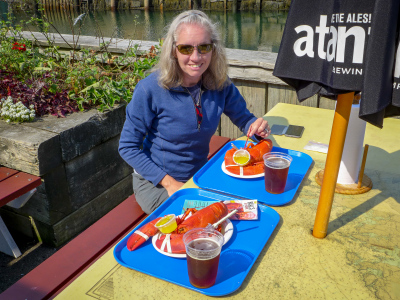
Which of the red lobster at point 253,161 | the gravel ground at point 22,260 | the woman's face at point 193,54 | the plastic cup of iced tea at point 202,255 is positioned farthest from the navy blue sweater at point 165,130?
the gravel ground at point 22,260

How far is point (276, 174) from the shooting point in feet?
5.40

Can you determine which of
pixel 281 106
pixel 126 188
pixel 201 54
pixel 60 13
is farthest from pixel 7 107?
pixel 60 13

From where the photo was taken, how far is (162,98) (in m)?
2.18

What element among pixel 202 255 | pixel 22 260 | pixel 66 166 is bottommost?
pixel 22 260

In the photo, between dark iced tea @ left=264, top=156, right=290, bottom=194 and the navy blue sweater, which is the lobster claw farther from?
the navy blue sweater

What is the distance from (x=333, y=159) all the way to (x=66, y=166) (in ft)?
7.37

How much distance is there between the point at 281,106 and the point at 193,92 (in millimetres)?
935

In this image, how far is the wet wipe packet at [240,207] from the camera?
1.50 metres

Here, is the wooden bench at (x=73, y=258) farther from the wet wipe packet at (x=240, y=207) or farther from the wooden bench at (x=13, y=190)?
the wooden bench at (x=13, y=190)

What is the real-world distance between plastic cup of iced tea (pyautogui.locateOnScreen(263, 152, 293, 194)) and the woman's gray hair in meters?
0.79

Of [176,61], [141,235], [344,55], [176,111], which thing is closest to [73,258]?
[141,235]

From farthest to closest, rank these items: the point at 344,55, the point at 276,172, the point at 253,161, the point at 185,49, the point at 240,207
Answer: the point at 185,49 < the point at 253,161 < the point at 276,172 < the point at 240,207 < the point at 344,55

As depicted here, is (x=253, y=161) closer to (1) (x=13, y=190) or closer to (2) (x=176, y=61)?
(2) (x=176, y=61)

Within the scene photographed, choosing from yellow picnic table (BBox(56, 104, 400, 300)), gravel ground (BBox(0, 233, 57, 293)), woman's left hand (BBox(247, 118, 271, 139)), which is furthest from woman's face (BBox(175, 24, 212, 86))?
gravel ground (BBox(0, 233, 57, 293))
